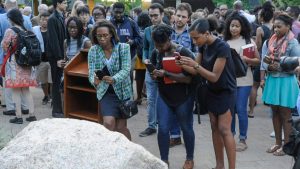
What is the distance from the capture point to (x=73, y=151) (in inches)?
134

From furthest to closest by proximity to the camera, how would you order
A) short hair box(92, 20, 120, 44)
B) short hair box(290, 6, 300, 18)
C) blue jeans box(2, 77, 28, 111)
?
1. short hair box(290, 6, 300, 18)
2. blue jeans box(2, 77, 28, 111)
3. short hair box(92, 20, 120, 44)

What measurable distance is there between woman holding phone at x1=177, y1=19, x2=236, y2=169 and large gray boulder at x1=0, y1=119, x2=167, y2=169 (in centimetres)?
162

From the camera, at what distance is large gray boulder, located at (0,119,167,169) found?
10.9ft

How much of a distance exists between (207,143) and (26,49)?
327 centimetres

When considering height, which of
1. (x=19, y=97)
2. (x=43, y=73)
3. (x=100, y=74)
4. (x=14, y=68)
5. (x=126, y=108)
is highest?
(x=100, y=74)

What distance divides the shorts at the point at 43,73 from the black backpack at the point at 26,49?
1954 mm

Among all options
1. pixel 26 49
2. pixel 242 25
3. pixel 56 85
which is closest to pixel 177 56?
pixel 242 25

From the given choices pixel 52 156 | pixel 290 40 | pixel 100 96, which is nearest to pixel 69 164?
pixel 52 156

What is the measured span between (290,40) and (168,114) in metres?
1.96

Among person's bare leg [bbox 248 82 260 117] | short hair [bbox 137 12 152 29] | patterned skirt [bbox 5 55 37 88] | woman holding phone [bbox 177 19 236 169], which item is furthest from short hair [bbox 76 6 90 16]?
woman holding phone [bbox 177 19 236 169]

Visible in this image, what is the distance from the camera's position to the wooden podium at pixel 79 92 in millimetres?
6168

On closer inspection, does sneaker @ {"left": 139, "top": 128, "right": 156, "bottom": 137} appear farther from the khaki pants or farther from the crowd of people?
the khaki pants

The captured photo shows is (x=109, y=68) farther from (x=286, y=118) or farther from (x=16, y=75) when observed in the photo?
(x=16, y=75)

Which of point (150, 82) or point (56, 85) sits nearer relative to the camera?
point (150, 82)
